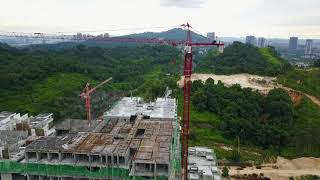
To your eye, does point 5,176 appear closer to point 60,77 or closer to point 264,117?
point 264,117

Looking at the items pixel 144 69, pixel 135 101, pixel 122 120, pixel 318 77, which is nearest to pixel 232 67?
pixel 318 77

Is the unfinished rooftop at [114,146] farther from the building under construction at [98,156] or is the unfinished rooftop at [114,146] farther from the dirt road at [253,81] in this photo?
the dirt road at [253,81]

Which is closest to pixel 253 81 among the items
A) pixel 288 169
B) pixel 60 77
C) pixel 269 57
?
pixel 288 169

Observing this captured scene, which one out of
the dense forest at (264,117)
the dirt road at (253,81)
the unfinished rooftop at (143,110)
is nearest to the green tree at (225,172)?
the unfinished rooftop at (143,110)

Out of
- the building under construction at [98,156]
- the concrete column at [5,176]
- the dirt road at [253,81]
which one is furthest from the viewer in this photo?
the dirt road at [253,81]

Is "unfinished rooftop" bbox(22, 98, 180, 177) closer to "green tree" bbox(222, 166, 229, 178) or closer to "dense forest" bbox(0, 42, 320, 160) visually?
"green tree" bbox(222, 166, 229, 178)

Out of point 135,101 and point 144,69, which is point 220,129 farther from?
point 144,69
